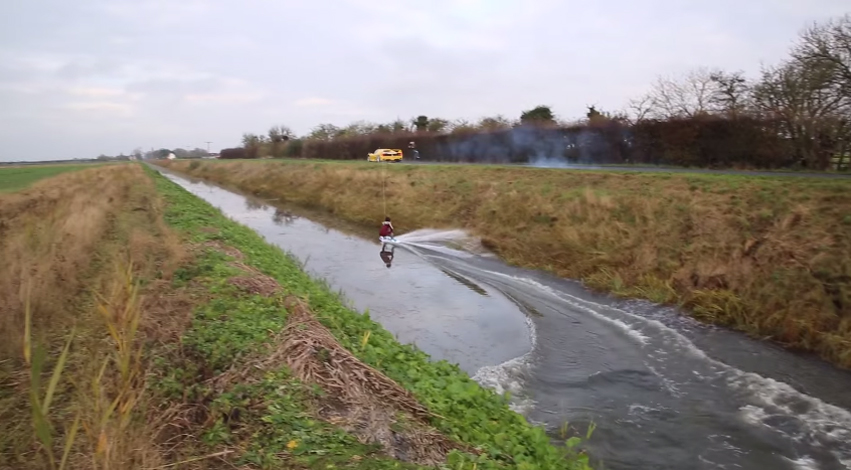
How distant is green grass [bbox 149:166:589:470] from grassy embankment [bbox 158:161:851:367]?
6.72 m

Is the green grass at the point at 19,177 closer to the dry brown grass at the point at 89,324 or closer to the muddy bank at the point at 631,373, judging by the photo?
the dry brown grass at the point at 89,324

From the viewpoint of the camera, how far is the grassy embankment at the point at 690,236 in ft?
36.7

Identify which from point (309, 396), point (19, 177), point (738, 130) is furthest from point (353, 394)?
point (19, 177)

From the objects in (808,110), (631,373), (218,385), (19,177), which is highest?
(808,110)

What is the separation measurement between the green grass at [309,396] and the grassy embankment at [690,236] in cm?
672

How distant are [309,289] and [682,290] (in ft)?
27.2

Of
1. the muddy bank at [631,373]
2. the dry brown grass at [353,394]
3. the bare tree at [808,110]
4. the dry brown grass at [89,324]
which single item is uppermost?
the bare tree at [808,110]

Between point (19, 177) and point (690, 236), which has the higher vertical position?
point (19, 177)

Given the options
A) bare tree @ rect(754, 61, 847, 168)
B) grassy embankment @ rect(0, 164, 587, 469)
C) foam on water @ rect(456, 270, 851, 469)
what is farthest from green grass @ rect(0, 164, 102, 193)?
bare tree @ rect(754, 61, 847, 168)

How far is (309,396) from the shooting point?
5863mm

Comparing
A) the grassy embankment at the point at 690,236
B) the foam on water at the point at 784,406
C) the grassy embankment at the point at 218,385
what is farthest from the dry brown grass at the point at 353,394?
the grassy embankment at the point at 690,236

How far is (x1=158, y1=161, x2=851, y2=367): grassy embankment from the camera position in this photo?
36.7 ft

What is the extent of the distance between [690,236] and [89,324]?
13.0 m

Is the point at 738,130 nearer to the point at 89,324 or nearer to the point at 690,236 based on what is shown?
the point at 690,236
